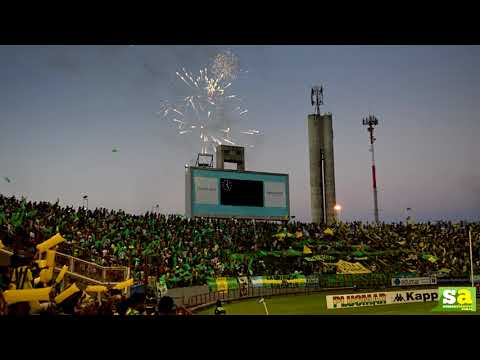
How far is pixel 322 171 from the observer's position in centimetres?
5066

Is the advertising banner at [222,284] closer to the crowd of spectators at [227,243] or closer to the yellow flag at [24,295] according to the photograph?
the crowd of spectators at [227,243]

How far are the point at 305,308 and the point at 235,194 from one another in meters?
13.4

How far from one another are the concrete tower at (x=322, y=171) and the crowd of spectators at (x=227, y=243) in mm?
9378

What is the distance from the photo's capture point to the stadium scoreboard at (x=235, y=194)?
33.9 meters

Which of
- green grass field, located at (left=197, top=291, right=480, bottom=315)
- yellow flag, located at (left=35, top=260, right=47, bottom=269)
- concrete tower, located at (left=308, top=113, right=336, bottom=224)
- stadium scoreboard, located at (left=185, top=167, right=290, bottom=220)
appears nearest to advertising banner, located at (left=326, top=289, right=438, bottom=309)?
green grass field, located at (left=197, top=291, right=480, bottom=315)

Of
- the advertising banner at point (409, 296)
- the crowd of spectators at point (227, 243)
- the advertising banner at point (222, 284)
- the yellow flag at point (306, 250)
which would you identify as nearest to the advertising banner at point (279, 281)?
the crowd of spectators at point (227, 243)

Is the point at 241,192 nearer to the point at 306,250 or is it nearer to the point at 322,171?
the point at 306,250

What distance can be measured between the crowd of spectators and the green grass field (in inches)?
83.6

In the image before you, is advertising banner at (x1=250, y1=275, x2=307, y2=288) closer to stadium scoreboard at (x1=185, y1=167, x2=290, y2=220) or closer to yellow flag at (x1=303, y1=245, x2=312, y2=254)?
yellow flag at (x1=303, y1=245, x2=312, y2=254)

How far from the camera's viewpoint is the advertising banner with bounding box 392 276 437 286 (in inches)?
1288
